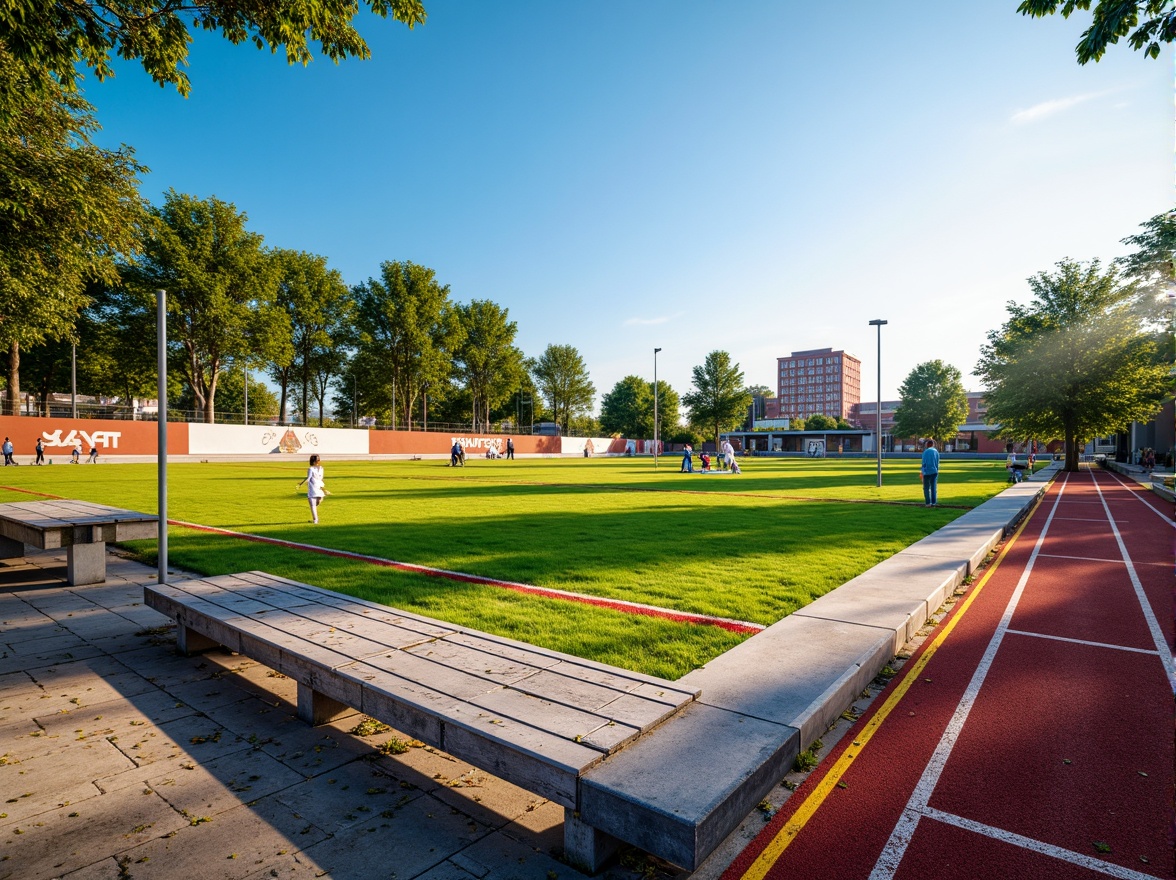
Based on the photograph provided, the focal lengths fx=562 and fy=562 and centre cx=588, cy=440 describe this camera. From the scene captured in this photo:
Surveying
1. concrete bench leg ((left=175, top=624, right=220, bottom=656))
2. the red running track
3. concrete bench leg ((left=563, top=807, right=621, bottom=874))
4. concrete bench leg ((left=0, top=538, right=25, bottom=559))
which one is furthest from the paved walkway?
concrete bench leg ((left=0, top=538, right=25, bottom=559))

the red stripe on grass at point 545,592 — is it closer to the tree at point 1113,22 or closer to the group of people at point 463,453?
the tree at point 1113,22

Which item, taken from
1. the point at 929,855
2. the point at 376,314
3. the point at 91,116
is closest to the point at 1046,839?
the point at 929,855

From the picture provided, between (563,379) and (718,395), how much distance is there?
3074cm

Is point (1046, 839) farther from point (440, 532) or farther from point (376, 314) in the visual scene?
point (376, 314)

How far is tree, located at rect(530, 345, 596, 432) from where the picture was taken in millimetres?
105250

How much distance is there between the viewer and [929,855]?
2.88m

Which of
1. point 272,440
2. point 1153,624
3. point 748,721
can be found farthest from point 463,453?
point 748,721

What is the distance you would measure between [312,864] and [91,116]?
31.8 m

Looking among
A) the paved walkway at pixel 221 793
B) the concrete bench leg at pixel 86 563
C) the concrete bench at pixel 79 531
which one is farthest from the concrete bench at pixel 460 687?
the concrete bench leg at pixel 86 563

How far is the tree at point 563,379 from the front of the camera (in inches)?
4144

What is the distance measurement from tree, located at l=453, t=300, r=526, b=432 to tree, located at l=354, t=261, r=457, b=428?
582 centimetres

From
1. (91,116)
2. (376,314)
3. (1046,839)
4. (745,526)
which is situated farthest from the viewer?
(376,314)

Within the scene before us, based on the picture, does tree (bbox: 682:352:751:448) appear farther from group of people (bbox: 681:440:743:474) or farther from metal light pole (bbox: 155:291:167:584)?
metal light pole (bbox: 155:291:167:584)

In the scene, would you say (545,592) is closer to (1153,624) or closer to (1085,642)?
(1085,642)
